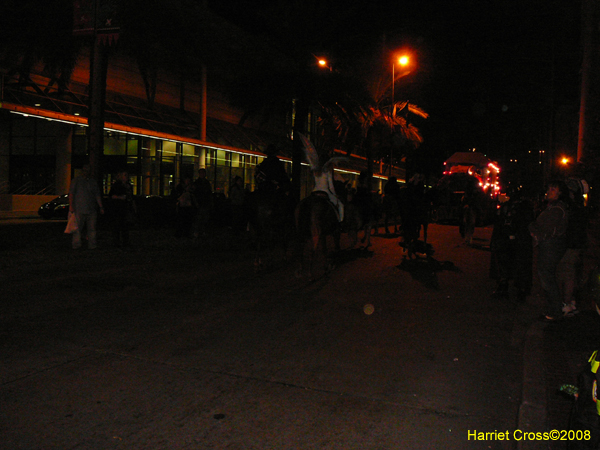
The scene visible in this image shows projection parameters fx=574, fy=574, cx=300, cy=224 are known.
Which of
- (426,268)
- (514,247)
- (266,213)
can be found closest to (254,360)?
(514,247)

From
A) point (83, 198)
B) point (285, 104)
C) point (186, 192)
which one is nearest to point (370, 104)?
point (285, 104)

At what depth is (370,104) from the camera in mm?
26344

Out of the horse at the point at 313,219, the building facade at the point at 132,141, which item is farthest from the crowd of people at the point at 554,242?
the building facade at the point at 132,141

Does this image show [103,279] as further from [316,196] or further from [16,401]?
[16,401]

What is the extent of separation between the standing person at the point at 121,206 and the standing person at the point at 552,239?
9.70 metres

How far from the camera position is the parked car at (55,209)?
90.9 ft

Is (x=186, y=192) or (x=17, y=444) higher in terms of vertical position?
(x=186, y=192)

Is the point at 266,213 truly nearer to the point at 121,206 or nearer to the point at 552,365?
the point at 121,206

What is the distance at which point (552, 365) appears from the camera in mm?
5703

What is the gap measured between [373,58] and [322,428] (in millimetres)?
29090

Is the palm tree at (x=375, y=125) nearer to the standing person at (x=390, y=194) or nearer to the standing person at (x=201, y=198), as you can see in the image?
the standing person at (x=390, y=194)

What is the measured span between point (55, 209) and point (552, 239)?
25.2 metres

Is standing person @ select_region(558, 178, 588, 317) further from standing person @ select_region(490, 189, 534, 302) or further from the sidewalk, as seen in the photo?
standing person @ select_region(490, 189, 534, 302)

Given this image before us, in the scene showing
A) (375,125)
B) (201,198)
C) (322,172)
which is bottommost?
(201,198)
